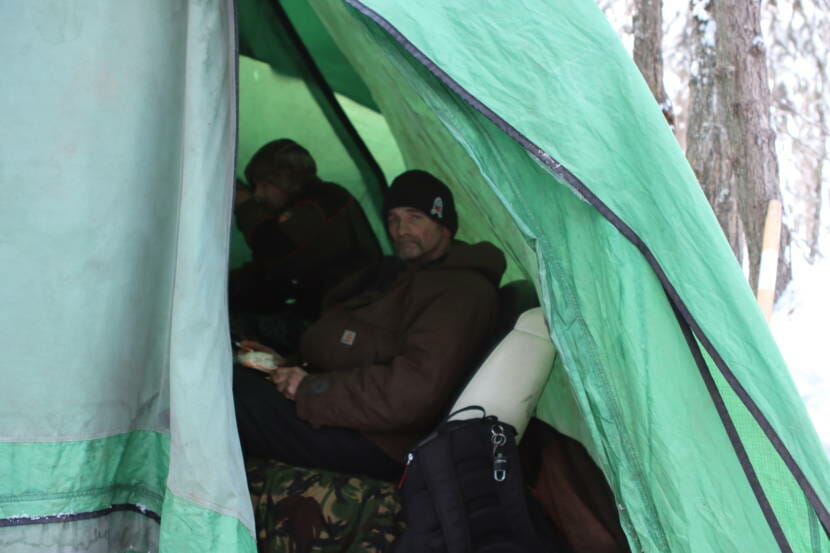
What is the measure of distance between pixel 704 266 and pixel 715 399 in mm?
278

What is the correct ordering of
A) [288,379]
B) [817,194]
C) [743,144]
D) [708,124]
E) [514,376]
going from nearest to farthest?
[514,376] → [288,379] → [743,144] → [708,124] → [817,194]

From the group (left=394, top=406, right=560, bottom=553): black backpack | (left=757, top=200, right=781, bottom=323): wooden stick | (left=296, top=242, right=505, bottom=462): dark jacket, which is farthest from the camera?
(left=757, top=200, right=781, bottom=323): wooden stick

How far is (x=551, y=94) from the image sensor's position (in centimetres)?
194

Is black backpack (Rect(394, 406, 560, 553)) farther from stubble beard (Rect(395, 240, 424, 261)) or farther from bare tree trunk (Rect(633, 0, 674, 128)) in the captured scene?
bare tree trunk (Rect(633, 0, 674, 128))

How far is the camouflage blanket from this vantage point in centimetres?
237

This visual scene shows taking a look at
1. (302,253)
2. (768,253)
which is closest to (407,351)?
(302,253)

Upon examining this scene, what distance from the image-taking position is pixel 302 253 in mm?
3654

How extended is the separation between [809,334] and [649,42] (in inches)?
75.0

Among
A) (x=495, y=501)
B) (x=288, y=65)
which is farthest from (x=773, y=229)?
(x=288, y=65)

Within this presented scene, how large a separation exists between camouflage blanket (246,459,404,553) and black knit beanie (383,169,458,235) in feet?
2.86

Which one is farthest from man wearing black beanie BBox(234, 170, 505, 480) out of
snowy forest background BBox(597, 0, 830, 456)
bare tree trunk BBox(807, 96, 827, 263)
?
bare tree trunk BBox(807, 96, 827, 263)

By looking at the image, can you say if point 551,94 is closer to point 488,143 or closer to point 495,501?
point 488,143

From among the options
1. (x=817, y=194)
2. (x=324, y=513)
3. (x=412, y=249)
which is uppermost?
(x=817, y=194)

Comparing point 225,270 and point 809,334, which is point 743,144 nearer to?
point 809,334
